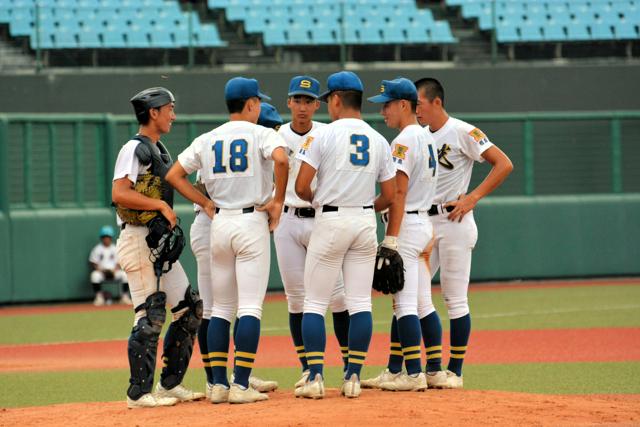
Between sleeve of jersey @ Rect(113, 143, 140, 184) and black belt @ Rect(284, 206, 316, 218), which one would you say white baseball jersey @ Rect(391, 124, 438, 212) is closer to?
black belt @ Rect(284, 206, 316, 218)

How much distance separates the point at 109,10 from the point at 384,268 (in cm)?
1316

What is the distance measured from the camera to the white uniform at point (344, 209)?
21.5 ft

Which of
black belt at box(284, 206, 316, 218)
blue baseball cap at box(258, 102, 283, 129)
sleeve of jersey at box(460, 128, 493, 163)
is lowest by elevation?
black belt at box(284, 206, 316, 218)

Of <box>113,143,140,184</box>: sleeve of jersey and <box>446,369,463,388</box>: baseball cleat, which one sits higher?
<box>113,143,140,184</box>: sleeve of jersey

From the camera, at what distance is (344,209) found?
21.6 ft

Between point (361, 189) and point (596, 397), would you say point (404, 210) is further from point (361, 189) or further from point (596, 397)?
point (596, 397)

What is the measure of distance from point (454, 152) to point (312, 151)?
4.22 ft

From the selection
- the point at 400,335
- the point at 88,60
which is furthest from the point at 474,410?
the point at 88,60

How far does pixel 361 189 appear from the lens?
260 inches

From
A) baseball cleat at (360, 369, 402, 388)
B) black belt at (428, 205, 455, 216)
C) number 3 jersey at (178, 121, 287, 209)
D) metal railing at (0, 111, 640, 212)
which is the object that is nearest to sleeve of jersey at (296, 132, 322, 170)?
number 3 jersey at (178, 121, 287, 209)

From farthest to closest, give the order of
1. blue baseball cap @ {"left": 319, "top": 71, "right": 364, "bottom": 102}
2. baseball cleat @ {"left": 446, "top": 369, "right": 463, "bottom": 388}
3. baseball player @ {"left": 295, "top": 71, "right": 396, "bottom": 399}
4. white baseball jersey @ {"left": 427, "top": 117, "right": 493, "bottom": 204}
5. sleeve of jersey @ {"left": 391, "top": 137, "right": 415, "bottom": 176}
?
white baseball jersey @ {"left": 427, "top": 117, "right": 493, "bottom": 204}
baseball cleat @ {"left": 446, "top": 369, "right": 463, "bottom": 388}
sleeve of jersey @ {"left": 391, "top": 137, "right": 415, "bottom": 176}
blue baseball cap @ {"left": 319, "top": 71, "right": 364, "bottom": 102}
baseball player @ {"left": 295, "top": 71, "right": 396, "bottom": 399}

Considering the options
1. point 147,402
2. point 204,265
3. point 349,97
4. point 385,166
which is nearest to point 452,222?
point 385,166

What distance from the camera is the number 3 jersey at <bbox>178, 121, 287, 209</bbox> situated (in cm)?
647

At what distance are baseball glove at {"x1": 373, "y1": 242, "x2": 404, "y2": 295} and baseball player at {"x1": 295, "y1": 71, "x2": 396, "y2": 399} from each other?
0.09 meters
